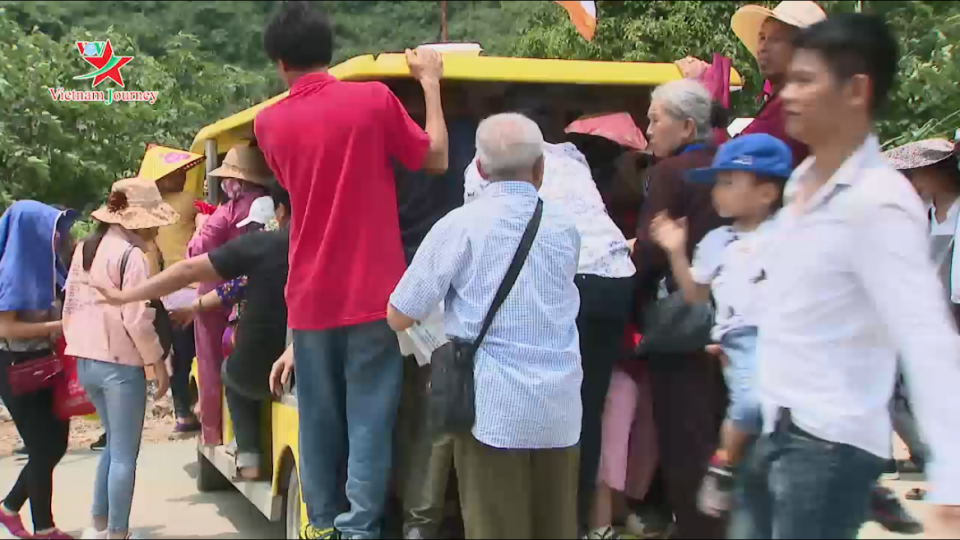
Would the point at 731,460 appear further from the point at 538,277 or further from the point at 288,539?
the point at 288,539

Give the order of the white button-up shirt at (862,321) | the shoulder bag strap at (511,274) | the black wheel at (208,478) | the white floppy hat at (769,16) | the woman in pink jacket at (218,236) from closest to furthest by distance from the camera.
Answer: the white button-up shirt at (862,321), the shoulder bag strap at (511,274), the white floppy hat at (769,16), the woman in pink jacket at (218,236), the black wheel at (208,478)

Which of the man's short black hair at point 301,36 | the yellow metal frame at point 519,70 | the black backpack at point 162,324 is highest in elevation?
the man's short black hair at point 301,36

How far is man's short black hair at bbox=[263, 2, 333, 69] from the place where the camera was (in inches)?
126

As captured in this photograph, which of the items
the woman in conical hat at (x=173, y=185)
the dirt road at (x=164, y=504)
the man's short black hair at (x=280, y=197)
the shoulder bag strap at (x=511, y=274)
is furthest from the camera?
the woman in conical hat at (x=173, y=185)

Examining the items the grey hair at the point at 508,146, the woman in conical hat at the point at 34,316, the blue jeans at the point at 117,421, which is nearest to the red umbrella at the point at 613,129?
the grey hair at the point at 508,146

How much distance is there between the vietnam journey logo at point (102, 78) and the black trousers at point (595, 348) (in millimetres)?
3928

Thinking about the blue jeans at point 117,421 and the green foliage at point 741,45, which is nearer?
the green foliage at point 741,45

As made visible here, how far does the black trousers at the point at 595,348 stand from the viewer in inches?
129

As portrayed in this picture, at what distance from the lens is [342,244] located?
309cm

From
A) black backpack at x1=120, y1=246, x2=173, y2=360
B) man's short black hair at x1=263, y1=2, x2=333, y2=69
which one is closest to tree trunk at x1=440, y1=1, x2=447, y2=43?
black backpack at x1=120, y1=246, x2=173, y2=360

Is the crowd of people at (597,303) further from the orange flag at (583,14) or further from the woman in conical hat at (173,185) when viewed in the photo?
the woman in conical hat at (173,185)

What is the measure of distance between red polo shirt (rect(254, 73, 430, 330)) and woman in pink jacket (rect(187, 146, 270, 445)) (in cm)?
149

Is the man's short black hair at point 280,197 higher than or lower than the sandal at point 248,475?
higher

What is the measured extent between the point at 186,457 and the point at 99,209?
8.92ft
